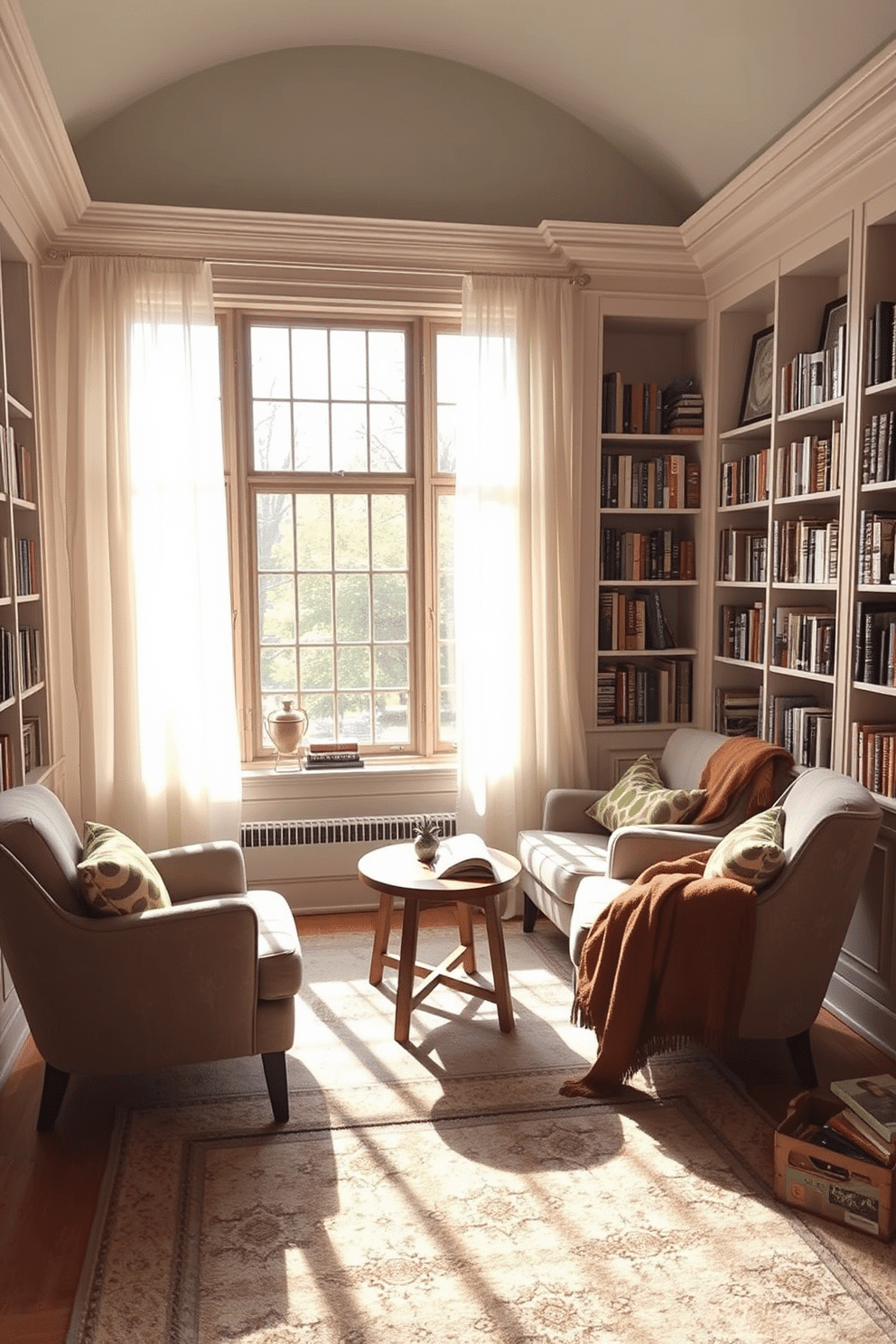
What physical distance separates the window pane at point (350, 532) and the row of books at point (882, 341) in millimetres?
2372

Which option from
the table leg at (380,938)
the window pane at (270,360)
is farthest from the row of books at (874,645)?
the window pane at (270,360)

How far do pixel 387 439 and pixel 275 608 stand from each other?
98 centimetres

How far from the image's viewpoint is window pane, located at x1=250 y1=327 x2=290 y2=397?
15.7ft

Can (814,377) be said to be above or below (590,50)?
below

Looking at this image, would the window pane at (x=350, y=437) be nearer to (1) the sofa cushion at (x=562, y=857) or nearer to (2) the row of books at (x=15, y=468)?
(2) the row of books at (x=15, y=468)

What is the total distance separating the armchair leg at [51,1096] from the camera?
9.46 ft

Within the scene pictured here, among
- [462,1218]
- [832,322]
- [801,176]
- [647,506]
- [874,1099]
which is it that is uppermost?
[801,176]

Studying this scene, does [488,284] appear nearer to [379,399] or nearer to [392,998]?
[379,399]

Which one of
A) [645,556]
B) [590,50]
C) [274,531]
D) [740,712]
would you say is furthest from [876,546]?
[274,531]

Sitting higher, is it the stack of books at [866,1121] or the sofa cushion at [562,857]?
the sofa cushion at [562,857]

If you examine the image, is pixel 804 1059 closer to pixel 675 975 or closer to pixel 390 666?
pixel 675 975

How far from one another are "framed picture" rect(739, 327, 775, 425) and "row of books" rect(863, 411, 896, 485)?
0.97m

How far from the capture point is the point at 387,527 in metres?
4.96

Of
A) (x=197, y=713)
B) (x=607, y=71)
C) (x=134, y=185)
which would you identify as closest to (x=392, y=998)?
(x=197, y=713)
